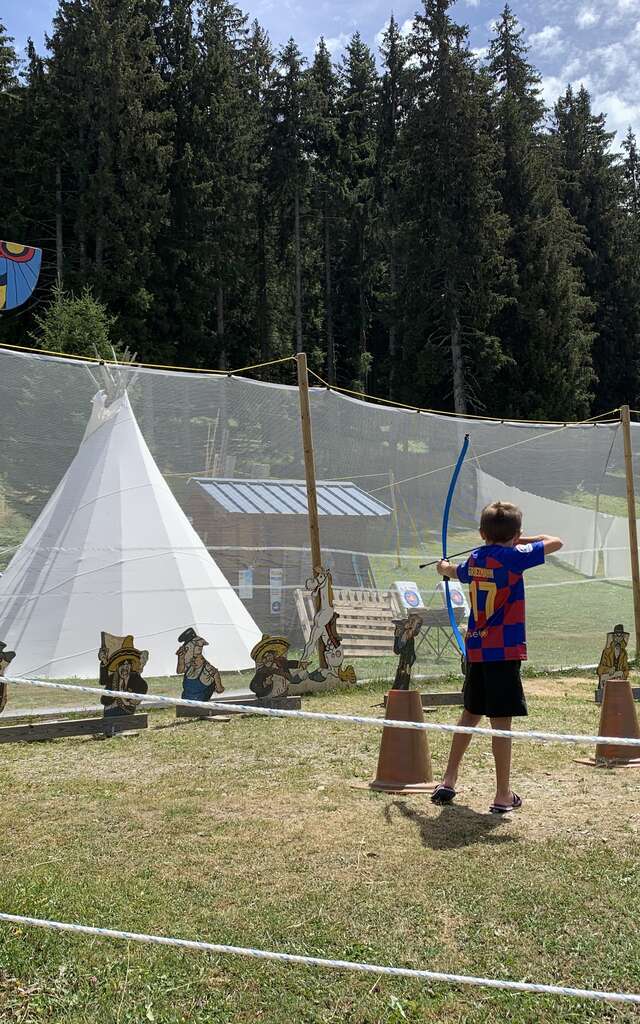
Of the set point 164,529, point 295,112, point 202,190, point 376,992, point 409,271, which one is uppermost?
point 295,112

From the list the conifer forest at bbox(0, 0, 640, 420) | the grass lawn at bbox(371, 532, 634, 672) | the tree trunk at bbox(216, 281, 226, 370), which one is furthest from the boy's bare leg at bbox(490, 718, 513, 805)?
the tree trunk at bbox(216, 281, 226, 370)

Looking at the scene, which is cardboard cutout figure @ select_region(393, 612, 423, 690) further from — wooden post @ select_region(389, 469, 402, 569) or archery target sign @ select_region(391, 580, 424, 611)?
wooden post @ select_region(389, 469, 402, 569)

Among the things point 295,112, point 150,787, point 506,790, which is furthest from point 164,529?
point 295,112

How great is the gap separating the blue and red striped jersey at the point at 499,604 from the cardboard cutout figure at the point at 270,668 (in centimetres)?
285

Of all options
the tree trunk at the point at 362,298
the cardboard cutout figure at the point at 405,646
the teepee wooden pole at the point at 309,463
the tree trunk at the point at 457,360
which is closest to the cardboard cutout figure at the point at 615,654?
the cardboard cutout figure at the point at 405,646

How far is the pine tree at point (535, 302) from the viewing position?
30.3 m

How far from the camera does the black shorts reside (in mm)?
4230

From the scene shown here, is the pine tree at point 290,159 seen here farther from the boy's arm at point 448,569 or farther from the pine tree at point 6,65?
the boy's arm at point 448,569

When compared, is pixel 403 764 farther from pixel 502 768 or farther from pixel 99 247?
pixel 99 247

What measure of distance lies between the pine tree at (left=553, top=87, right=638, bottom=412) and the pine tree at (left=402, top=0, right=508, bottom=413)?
995cm

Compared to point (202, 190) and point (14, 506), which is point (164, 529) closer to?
point (14, 506)

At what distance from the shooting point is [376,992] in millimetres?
2605

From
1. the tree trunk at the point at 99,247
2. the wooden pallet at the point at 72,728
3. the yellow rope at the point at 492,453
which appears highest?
the tree trunk at the point at 99,247

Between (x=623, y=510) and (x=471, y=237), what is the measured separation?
22.3 meters
